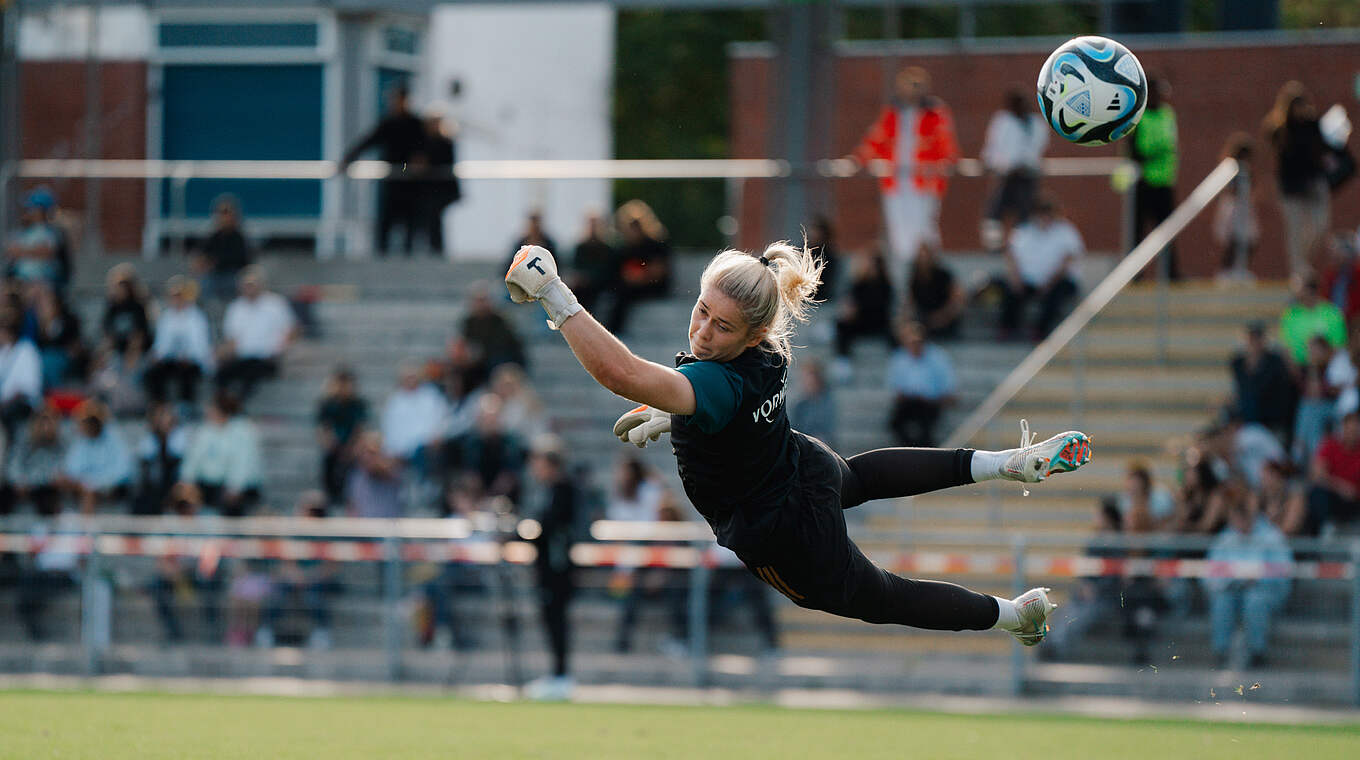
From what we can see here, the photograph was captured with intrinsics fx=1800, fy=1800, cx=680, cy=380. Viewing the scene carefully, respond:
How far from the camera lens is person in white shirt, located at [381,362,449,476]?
16.6 metres

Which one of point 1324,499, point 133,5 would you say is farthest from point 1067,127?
point 133,5

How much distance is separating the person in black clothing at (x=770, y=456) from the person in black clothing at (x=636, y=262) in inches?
413

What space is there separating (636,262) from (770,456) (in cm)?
1123

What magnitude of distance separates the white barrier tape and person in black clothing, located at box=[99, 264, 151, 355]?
11.5ft

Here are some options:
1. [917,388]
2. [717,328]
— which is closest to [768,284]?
[717,328]

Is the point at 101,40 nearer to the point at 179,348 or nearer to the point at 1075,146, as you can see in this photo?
the point at 179,348

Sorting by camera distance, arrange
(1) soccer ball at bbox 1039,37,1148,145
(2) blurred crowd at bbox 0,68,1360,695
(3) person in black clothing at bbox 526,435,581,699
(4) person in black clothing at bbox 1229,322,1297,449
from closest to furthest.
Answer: (1) soccer ball at bbox 1039,37,1148,145, (3) person in black clothing at bbox 526,435,581,699, (2) blurred crowd at bbox 0,68,1360,695, (4) person in black clothing at bbox 1229,322,1297,449

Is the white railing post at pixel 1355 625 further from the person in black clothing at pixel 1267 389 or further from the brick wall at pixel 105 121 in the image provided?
the brick wall at pixel 105 121

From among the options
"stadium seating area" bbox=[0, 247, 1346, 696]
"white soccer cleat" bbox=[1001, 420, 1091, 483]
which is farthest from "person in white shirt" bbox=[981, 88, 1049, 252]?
"white soccer cleat" bbox=[1001, 420, 1091, 483]

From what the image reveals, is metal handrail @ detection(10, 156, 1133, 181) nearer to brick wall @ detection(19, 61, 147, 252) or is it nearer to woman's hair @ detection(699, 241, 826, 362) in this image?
brick wall @ detection(19, 61, 147, 252)

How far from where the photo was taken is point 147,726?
1018 cm

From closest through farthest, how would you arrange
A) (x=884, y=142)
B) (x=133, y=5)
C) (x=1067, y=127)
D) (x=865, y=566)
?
(x=865, y=566) < (x=1067, y=127) < (x=884, y=142) < (x=133, y=5)

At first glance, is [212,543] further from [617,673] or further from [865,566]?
[865,566]

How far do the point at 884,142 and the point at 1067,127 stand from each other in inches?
409
